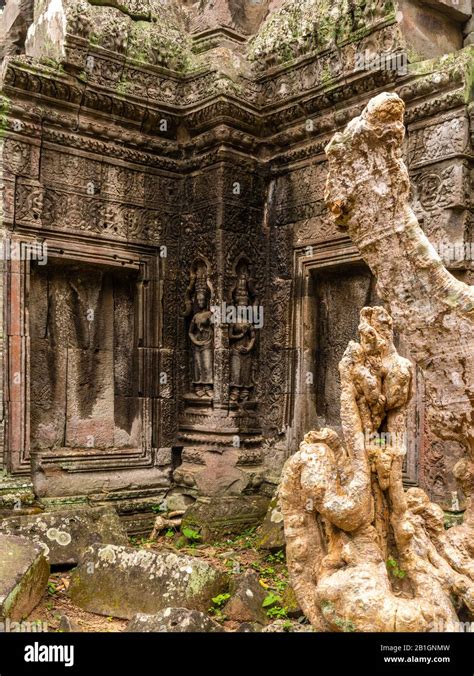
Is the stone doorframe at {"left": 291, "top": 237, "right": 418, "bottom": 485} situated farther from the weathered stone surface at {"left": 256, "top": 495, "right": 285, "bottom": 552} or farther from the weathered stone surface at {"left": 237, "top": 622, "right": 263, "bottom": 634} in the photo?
the weathered stone surface at {"left": 237, "top": 622, "right": 263, "bottom": 634}

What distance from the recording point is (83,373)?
6602mm

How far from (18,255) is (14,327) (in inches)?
26.7

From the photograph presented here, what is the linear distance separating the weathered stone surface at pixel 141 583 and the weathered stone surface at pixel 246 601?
0.11 metres

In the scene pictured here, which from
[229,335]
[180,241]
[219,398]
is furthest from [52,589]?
[180,241]

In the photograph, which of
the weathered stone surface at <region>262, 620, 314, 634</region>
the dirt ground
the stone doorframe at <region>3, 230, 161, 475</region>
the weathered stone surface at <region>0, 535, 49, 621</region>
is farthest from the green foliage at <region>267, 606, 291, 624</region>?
the stone doorframe at <region>3, 230, 161, 475</region>

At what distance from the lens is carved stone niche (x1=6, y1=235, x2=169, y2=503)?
232 inches

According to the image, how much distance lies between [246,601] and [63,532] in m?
1.93

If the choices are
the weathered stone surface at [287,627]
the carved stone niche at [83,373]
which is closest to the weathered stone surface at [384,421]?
the weathered stone surface at [287,627]

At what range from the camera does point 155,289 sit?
22.7 ft

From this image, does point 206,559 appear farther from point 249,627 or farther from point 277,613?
point 249,627

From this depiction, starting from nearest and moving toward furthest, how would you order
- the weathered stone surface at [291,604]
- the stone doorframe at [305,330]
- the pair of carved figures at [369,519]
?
the pair of carved figures at [369,519] → the weathered stone surface at [291,604] → the stone doorframe at [305,330]

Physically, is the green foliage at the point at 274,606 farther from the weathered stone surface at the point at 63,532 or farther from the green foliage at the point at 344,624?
the weathered stone surface at the point at 63,532

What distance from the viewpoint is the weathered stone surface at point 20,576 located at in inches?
149

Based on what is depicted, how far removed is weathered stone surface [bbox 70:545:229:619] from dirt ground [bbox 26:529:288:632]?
9 centimetres
